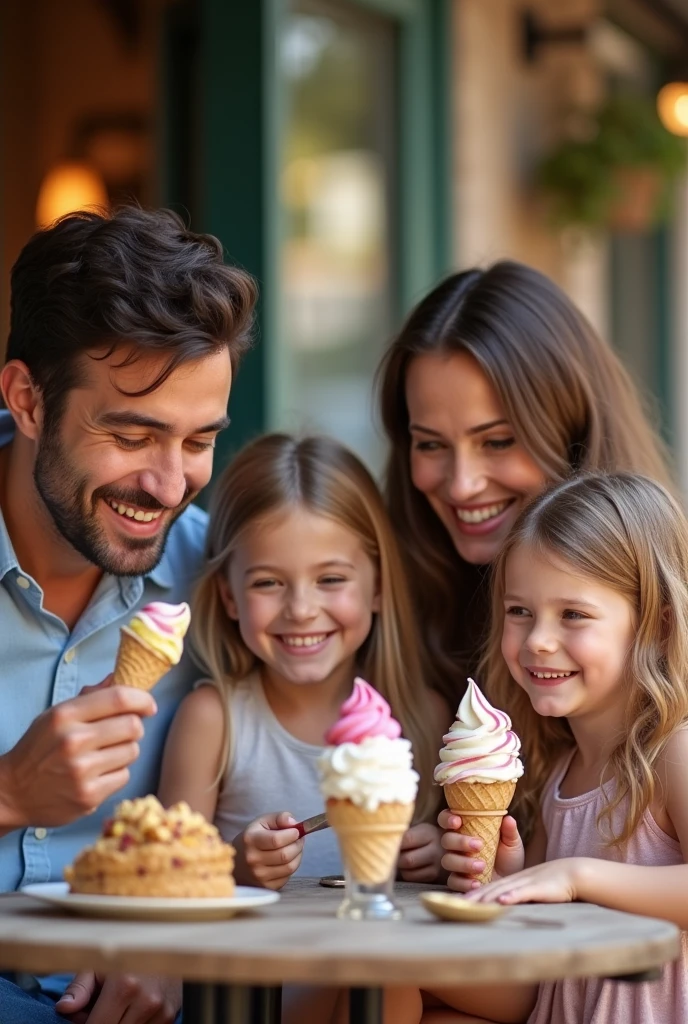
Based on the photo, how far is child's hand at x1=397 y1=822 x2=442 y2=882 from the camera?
2.92 meters

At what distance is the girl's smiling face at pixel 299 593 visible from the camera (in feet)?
10.7

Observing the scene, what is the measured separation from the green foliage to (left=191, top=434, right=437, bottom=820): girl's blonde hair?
437 cm

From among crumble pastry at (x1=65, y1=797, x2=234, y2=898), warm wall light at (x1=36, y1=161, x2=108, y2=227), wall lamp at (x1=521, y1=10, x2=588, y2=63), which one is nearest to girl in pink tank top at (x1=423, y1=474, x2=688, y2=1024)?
crumble pastry at (x1=65, y1=797, x2=234, y2=898)

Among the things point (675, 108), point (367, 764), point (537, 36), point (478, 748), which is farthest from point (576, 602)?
point (675, 108)

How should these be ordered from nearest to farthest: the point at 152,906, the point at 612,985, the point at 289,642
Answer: the point at 152,906 < the point at 612,985 < the point at 289,642

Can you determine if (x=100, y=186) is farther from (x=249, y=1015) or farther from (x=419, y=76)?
(x=249, y=1015)

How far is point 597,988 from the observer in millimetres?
2686

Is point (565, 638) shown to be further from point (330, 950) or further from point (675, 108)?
point (675, 108)

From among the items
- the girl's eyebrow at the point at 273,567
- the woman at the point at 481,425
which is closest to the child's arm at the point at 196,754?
the girl's eyebrow at the point at 273,567

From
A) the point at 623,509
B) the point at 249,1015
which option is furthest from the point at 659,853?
the point at 249,1015

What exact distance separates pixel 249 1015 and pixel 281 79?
4.12m

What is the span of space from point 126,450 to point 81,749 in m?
0.84

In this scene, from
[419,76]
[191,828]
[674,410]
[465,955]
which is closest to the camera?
[465,955]

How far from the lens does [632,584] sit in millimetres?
2838
